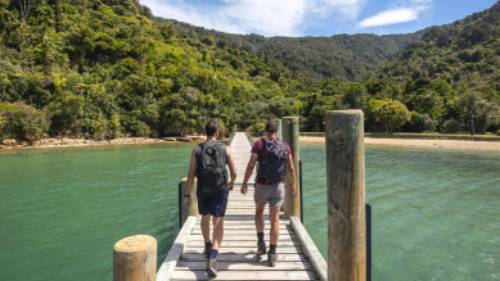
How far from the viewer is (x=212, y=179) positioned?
11.9ft

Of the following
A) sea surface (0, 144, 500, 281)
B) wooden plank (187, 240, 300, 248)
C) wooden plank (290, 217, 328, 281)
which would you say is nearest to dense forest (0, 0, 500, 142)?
sea surface (0, 144, 500, 281)

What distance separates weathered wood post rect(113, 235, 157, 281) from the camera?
239cm

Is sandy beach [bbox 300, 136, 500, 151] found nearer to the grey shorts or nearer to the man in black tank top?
the grey shorts

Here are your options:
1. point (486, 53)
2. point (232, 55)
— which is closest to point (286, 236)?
point (486, 53)

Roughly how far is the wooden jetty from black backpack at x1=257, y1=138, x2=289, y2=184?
3.79ft

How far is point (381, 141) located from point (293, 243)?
39.5 m

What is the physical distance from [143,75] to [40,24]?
24705 mm

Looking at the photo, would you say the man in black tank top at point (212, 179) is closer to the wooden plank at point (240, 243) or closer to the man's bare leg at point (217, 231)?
the man's bare leg at point (217, 231)

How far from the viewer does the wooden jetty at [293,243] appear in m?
2.59

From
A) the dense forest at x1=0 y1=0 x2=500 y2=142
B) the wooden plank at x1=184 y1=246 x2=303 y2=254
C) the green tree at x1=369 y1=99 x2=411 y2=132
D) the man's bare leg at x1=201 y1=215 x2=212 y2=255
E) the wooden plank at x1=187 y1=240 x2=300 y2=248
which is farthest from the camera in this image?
the green tree at x1=369 y1=99 x2=411 y2=132

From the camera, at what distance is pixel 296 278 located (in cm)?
370

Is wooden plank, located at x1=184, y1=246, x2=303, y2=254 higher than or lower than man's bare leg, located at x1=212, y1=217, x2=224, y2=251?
lower

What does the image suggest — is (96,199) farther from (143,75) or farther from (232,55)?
(232,55)

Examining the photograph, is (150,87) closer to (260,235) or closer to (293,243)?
(293,243)
